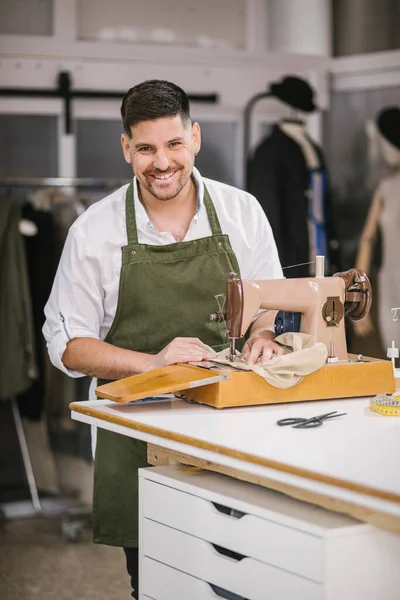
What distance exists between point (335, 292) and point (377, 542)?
2.88 ft

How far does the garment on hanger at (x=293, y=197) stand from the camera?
5.18 meters

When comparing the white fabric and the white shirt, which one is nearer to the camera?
the white fabric

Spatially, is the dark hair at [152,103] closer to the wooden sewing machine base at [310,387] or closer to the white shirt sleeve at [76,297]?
the white shirt sleeve at [76,297]

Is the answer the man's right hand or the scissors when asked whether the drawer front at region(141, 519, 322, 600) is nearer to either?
the scissors

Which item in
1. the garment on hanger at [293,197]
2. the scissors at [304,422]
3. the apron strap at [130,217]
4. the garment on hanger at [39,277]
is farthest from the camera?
the garment on hanger at [293,197]

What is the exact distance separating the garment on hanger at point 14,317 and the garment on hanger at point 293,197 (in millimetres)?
1296

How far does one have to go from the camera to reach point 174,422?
2244mm

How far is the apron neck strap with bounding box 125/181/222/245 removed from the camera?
2840 mm

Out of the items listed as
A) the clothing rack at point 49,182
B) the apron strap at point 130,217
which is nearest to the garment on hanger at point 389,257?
the clothing rack at point 49,182

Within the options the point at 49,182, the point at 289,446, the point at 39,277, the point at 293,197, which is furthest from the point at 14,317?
the point at 289,446

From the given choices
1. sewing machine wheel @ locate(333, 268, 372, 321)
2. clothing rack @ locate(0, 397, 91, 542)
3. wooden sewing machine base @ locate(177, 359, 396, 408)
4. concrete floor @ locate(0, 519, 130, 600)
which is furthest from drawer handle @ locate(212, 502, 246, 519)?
clothing rack @ locate(0, 397, 91, 542)

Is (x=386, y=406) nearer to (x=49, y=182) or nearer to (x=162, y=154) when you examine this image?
(x=162, y=154)

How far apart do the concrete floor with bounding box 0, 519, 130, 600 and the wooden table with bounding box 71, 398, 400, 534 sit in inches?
72.5

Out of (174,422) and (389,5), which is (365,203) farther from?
(174,422)
